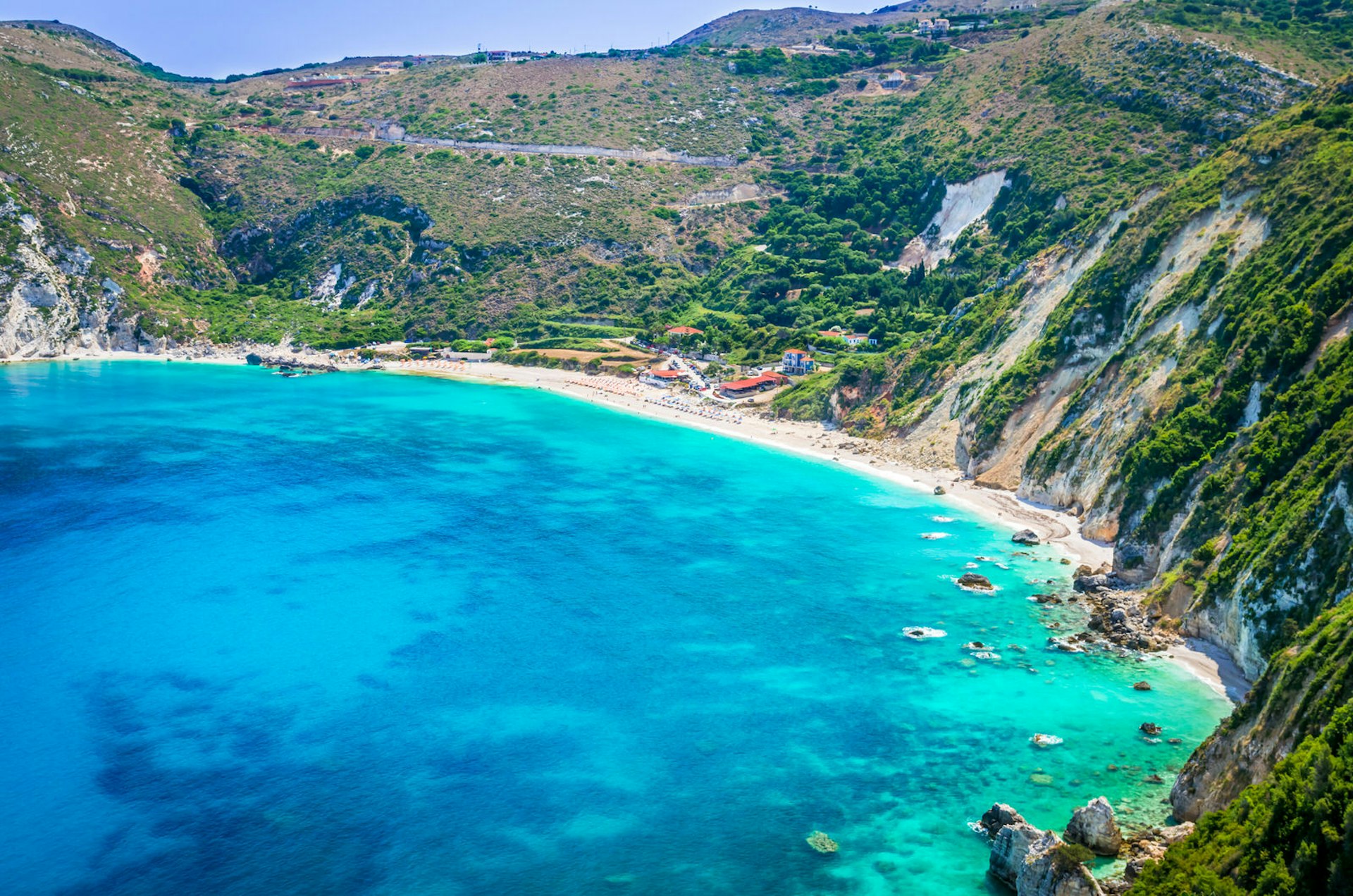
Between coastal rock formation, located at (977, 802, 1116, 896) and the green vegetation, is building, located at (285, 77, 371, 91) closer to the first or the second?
coastal rock formation, located at (977, 802, 1116, 896)

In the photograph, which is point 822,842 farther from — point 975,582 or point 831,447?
point 831,447

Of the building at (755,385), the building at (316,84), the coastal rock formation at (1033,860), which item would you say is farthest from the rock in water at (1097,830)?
the building at (316,84)

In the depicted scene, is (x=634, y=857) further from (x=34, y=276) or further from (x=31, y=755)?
(x=34, y=276)

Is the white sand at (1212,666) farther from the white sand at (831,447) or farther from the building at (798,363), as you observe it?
the building at (798,363)

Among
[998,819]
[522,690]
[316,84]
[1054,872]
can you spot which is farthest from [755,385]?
[316,84]

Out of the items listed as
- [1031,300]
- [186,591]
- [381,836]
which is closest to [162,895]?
[381,836]
